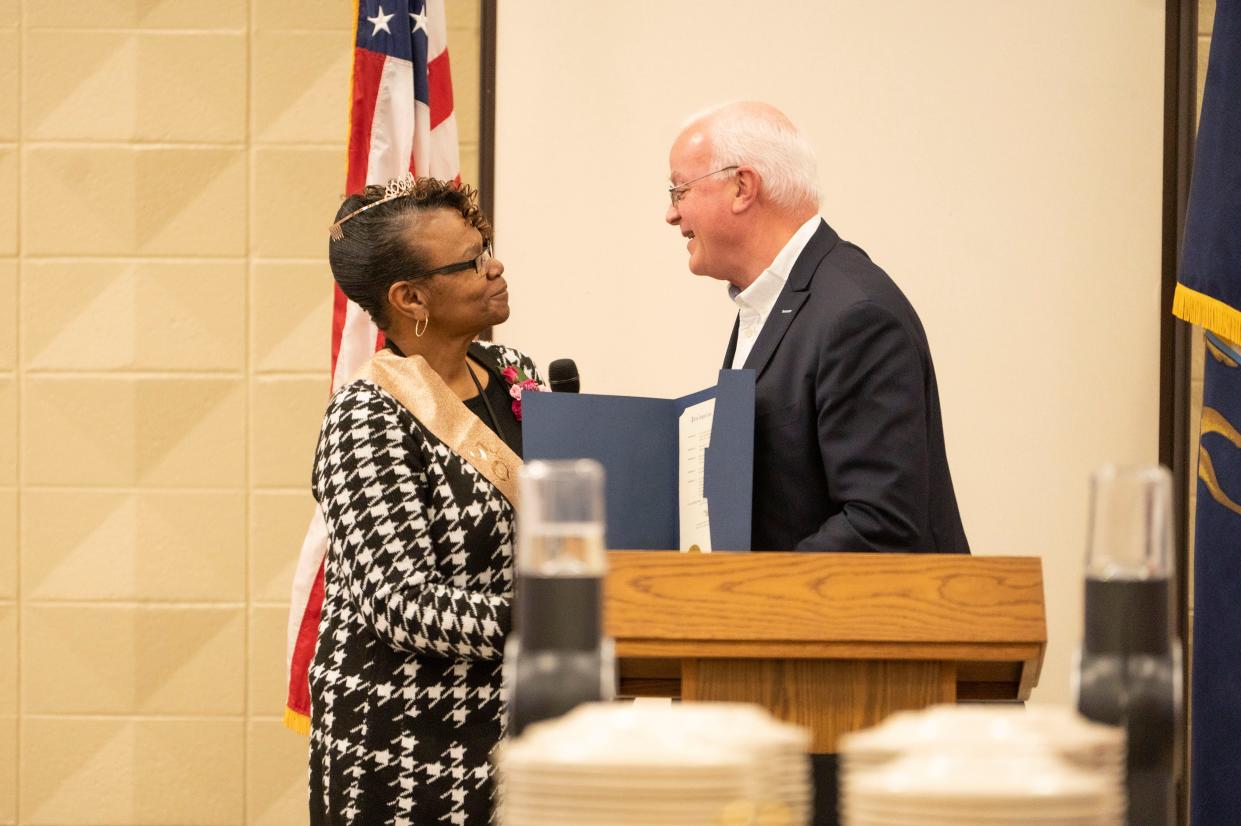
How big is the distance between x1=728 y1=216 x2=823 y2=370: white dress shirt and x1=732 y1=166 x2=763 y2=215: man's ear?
0.10 meters

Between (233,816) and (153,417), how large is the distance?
3.66 ft

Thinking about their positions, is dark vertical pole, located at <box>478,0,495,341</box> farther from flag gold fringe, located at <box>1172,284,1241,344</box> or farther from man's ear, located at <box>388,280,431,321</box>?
flag gold fringe, located at <box>1172,284,1241,344</box>

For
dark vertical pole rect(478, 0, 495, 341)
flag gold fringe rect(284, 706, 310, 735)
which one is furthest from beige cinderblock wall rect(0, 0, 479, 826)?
flag gold fringe rect(284, 706, 310, 735)

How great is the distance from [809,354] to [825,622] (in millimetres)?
852

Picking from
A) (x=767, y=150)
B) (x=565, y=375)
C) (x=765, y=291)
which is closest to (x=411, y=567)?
(x=565, y=375)

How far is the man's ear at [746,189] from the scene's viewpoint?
2576mm

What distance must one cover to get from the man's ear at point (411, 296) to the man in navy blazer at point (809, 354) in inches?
19.3

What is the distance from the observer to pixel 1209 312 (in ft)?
9.18

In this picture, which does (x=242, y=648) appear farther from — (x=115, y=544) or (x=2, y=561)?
(x=2, y=561)

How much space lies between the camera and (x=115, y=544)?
12.8 feet

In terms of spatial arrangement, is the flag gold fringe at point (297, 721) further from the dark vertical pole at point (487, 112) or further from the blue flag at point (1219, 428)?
the blue flag at point (1219, 428)

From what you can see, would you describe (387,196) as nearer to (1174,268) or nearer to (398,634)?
(398,634)

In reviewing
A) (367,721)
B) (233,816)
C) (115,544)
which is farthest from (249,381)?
(367,721)

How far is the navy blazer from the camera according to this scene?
84.0 inches
